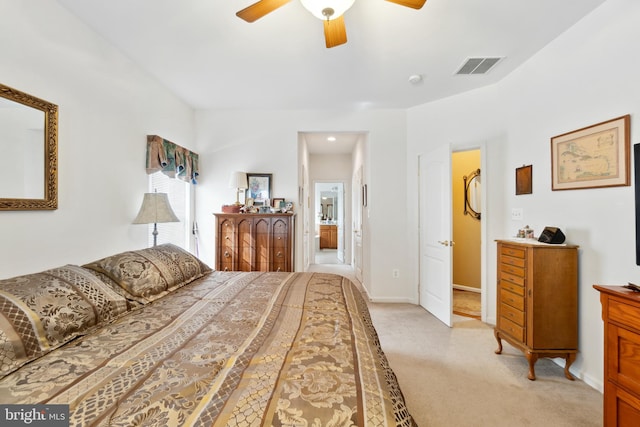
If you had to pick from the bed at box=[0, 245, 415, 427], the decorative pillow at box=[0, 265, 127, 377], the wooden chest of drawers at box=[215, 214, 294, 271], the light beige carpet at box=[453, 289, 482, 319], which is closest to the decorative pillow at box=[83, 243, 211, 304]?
the bed at box=[0, 245, 415, 427]

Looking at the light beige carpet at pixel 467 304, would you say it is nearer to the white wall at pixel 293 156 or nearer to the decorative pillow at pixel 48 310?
the white wall at pixel 293 156

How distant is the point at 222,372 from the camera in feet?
2.81

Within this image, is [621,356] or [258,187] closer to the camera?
[621,356]

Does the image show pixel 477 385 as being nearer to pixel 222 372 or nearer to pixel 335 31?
pixel 222 372

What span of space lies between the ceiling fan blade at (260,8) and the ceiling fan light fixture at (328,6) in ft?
0.47

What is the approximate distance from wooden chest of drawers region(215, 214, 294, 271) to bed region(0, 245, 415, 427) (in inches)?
61.8

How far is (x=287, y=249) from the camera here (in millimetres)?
3264

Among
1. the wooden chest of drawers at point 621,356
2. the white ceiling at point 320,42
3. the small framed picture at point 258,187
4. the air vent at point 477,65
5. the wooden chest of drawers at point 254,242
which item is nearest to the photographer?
the wooden chest of drawers at point 621,356

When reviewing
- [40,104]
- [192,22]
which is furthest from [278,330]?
[192,22]

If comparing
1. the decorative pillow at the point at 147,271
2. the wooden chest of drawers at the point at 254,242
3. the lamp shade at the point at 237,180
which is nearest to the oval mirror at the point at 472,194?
the wooden chest of drawers at the point at 254,242

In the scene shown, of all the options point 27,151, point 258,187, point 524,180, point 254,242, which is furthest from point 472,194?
point 27,151

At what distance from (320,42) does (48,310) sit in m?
2.43

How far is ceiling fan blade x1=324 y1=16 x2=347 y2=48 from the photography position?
164 cm

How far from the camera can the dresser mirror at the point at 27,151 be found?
4.86 ft
